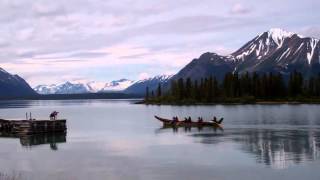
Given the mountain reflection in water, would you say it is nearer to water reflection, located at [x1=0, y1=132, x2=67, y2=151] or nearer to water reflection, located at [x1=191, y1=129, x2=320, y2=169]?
water reflection, located at [x1=0, y1=132, x2=67, y2=151]

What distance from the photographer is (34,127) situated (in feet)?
284

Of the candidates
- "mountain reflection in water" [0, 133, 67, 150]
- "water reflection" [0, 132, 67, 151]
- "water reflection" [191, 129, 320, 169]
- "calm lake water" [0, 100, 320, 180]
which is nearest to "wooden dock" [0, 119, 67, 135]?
"water reflection" [0, 132, 67, 151]

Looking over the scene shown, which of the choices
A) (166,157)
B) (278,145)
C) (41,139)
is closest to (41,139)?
(41,139)

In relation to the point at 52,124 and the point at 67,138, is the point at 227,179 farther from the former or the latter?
the point at 52,124

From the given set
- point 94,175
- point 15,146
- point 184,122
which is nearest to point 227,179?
point 94,175

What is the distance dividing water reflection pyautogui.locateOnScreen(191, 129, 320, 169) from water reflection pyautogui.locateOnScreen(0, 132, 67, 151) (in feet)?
60.8

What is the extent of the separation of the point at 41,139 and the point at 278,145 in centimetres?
3375

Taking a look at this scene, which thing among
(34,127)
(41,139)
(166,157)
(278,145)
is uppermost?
(34,127)

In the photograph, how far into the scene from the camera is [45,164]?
4862 centimetres

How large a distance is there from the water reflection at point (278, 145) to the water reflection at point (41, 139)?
18.5m

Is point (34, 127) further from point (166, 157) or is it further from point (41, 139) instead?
point (166, 157)

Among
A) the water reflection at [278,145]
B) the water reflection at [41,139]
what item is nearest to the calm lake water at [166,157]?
the water reflection at [278,145]

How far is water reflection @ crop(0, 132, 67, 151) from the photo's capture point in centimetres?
6969

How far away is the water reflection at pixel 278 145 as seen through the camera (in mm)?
49125
